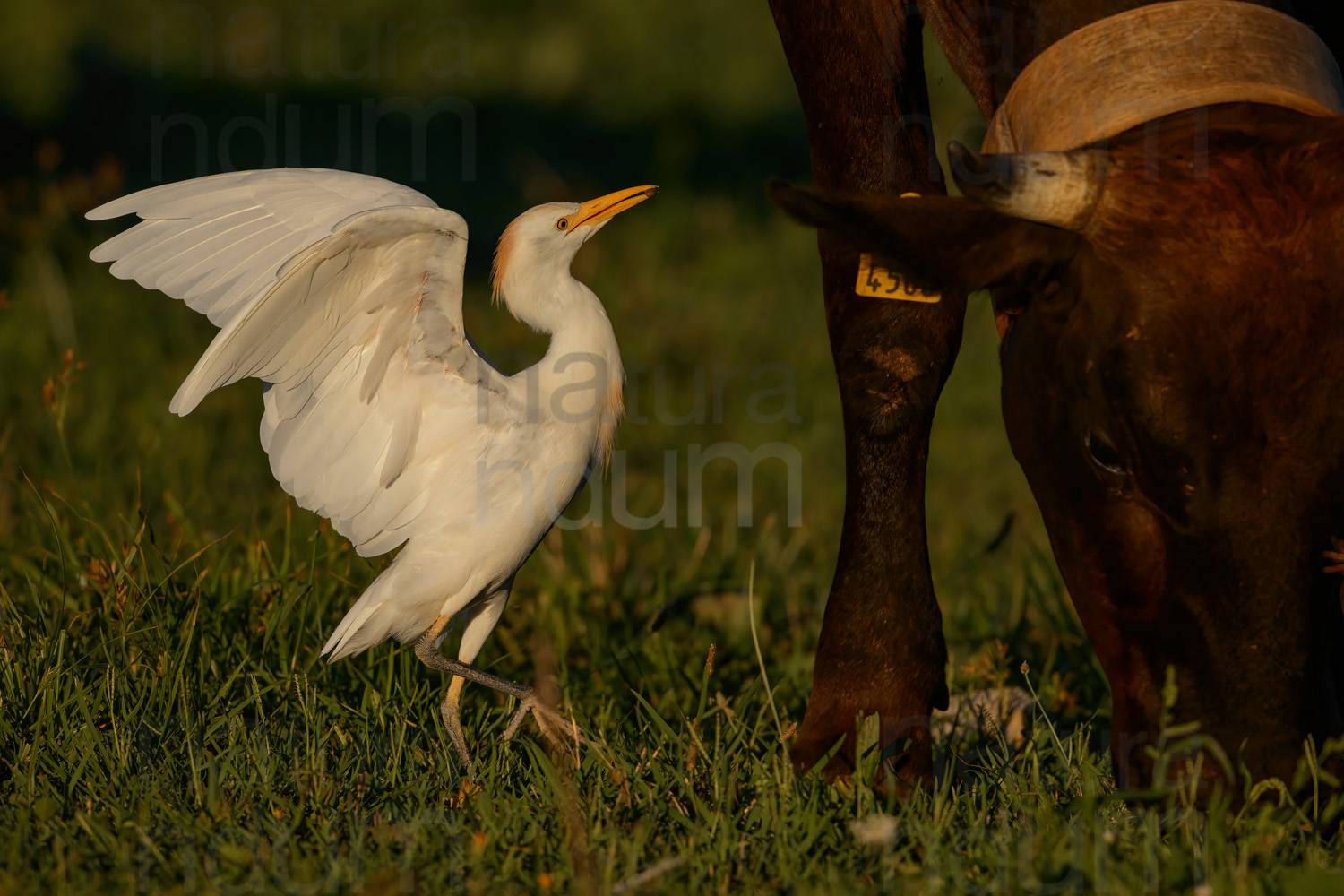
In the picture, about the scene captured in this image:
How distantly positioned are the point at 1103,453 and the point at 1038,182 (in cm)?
51

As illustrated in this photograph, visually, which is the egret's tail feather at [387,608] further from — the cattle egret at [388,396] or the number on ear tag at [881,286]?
the number on ear tag at [881,286]

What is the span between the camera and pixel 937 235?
8.27 ft

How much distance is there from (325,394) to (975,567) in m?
2.58

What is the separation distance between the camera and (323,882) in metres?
2.38

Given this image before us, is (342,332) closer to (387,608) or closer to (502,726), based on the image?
(387,608)

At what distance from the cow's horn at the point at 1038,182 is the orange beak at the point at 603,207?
113 centimetres

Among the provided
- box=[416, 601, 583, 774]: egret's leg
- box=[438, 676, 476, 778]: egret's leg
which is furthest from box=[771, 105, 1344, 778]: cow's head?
box=[438, 676, 476, 778]: egret's leg

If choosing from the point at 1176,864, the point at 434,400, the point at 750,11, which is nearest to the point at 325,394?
the point at 434,400

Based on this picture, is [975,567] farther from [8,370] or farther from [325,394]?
[8,370]

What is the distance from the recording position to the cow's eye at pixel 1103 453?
259 centimetres

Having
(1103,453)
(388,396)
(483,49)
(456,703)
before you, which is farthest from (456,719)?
(483,49)

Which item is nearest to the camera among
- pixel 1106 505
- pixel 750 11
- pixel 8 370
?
pixel 1106 505

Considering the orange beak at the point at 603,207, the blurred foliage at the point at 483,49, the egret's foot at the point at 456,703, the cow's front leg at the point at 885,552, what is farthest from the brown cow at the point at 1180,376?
the blurred foliage at the point at 483,49

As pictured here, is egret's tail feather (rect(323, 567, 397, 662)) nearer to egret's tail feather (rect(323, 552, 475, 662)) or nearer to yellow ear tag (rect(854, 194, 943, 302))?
egret's tail feather (rect(323, 552, 475, 662))
